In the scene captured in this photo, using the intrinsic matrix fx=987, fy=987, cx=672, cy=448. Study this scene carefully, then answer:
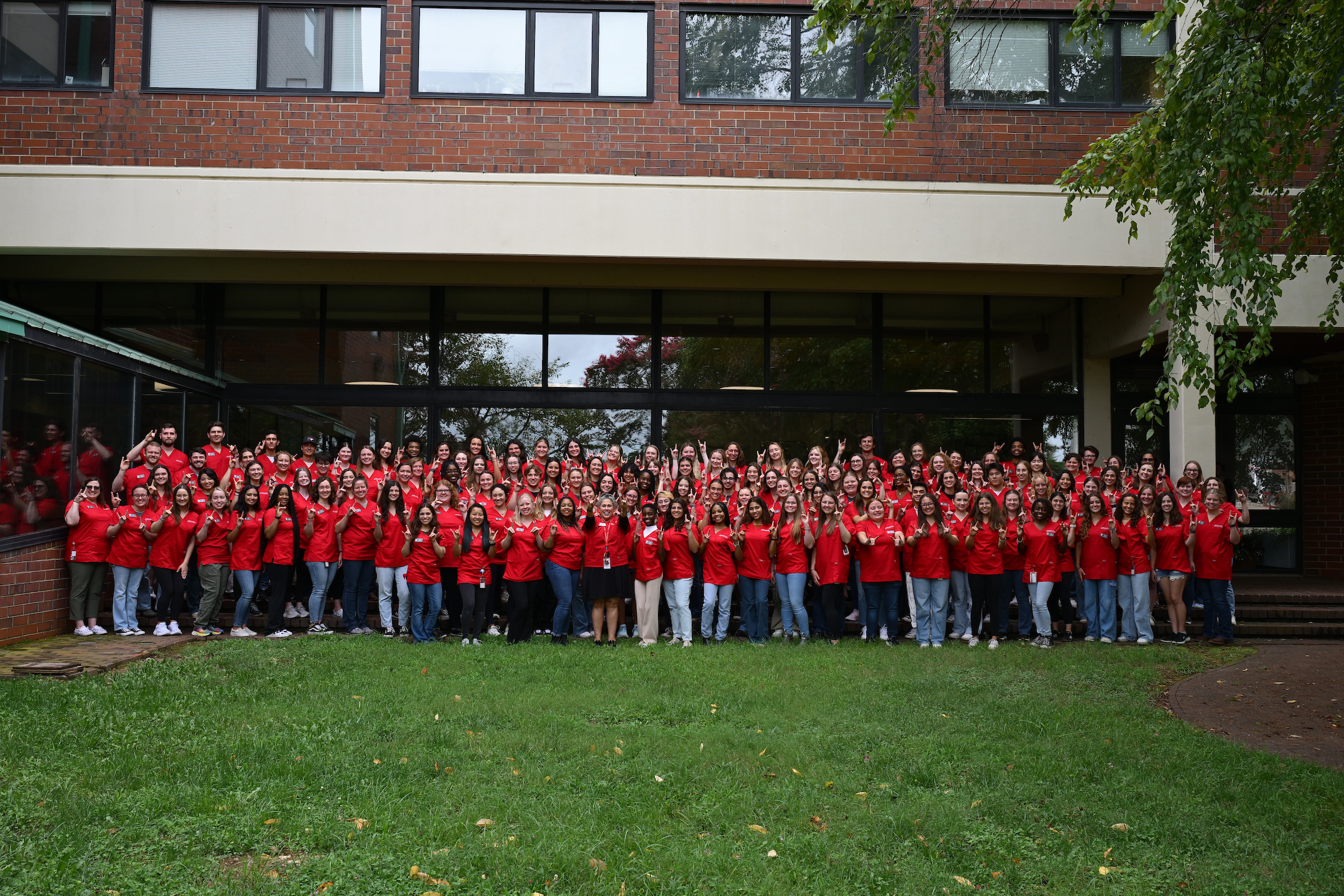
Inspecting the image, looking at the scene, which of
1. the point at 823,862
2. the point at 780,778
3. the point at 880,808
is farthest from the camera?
the point at 780,778

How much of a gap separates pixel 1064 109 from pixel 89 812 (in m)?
13.0

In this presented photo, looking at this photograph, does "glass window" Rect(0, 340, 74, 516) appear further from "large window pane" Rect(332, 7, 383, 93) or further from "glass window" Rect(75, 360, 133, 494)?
"large window pane" Rect(332, 7, 383, 93)

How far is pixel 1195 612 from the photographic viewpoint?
37.9ft

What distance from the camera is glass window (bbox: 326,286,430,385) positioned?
44.4 ft

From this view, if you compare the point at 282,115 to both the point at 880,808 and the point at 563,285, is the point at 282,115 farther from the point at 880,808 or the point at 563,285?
the point at 880,808

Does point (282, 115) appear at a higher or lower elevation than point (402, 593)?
higher

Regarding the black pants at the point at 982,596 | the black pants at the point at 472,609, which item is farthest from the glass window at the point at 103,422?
the black pants at the point at 982,596

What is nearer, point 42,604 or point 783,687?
point 783,687

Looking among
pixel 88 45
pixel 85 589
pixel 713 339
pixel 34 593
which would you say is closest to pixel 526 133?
pixel 713 339

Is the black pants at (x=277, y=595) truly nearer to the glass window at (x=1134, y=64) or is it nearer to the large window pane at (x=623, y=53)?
the large window pane at (x=623, y=53)

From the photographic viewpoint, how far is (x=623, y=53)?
12820mm

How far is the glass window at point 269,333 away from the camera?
44.3 feet

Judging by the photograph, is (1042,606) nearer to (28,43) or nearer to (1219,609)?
(1219,609)

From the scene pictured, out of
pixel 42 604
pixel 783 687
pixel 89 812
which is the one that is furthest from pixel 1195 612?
pixel 42 604
